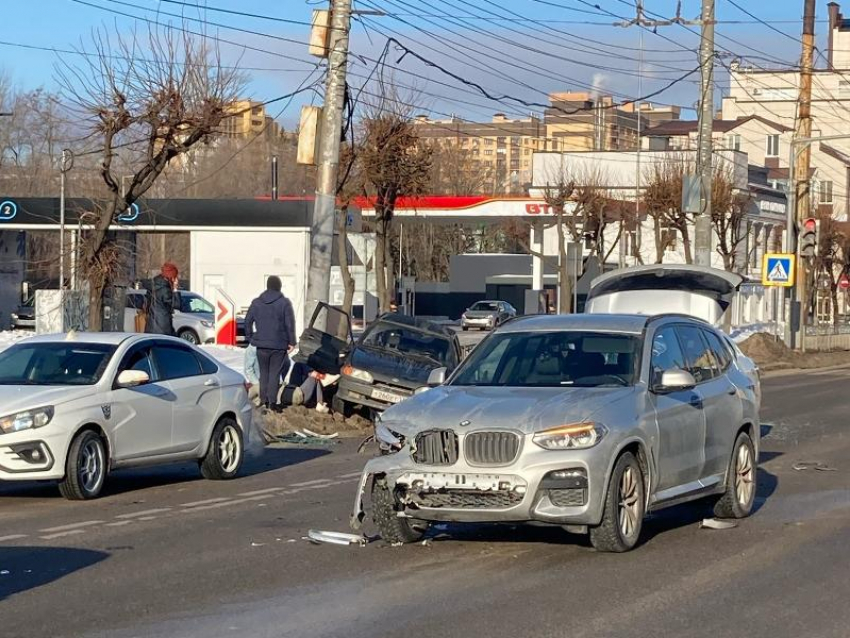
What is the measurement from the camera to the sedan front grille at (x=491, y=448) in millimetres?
9117

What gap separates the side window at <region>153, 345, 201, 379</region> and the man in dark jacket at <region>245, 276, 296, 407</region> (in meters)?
4.53

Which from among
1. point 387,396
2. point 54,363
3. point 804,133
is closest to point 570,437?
point 54,363

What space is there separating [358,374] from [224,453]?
16.9ft

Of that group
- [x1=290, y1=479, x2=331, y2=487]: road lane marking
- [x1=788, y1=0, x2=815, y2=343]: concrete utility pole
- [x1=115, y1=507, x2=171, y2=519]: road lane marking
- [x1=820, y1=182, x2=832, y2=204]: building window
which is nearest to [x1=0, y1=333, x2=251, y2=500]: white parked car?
[x1=115, y1=507, x2=171, y2=519]: road lane marking

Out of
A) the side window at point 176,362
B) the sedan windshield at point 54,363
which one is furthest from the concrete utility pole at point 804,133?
the sedan windshield at point 54,363

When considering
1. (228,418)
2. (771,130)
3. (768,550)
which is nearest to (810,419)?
(228,418)

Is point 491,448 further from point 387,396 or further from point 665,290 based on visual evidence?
point 665,290

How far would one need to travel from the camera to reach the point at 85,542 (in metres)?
10.1

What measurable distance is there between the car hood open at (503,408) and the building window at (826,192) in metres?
88.2

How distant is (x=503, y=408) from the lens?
935 cm

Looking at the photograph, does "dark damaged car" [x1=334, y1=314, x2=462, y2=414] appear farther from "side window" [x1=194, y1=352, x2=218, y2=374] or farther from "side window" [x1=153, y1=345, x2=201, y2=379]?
"side window" [x1=153, y1=345, x2=201, y2=379]

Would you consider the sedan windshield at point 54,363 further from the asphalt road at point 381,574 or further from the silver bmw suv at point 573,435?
the silver bmw suv at point 573,435

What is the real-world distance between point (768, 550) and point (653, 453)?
1059 mm

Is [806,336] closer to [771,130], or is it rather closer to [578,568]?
[578,568]
